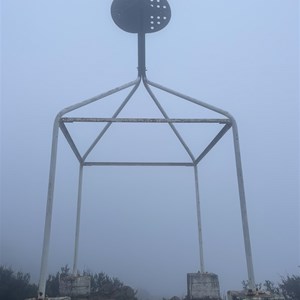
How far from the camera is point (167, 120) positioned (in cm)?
486

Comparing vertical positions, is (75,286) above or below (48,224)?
below

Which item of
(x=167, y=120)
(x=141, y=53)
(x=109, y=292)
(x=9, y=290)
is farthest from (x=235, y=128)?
(x=9, y=290)

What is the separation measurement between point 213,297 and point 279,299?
319 cm

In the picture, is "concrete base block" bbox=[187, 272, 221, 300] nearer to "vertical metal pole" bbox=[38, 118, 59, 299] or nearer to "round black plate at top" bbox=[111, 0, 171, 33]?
"vertical metal pole" bbox=[38, 118, 59, 299]

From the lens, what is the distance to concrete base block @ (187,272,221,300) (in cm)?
685

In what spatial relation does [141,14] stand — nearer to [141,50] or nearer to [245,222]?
[141,50]

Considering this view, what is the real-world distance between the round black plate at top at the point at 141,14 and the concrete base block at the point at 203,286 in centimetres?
525

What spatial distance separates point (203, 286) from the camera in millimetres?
6898

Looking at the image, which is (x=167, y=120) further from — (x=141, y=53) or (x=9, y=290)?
(x=9, y=290)

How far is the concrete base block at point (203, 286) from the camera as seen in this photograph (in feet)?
22.5

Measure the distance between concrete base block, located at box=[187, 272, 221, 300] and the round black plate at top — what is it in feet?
17.2

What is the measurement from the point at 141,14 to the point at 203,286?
5.69 meters

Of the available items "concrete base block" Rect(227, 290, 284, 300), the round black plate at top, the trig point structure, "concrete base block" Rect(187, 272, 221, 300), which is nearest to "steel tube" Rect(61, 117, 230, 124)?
the trig point structure

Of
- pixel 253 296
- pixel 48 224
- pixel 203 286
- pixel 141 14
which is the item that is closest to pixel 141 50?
pixel 141 14
